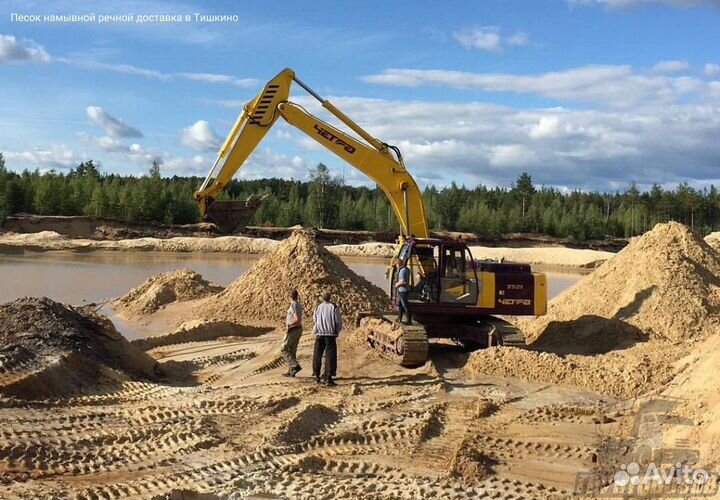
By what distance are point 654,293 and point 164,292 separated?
13.5m

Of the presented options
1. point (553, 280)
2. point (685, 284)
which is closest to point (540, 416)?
point (685, 284)

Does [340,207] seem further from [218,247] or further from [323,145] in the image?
[323,145]

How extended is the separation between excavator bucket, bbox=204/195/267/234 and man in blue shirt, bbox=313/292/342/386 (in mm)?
4876

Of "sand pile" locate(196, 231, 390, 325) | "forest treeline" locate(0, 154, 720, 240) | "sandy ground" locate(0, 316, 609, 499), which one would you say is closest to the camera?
"sandy ground" locate(0, 316, 609, 499)

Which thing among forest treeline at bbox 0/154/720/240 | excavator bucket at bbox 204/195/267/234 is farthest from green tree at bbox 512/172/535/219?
excavator bucket at bbox 204/195/267/234

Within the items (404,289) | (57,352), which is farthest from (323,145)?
(57,352)

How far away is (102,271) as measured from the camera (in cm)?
3412

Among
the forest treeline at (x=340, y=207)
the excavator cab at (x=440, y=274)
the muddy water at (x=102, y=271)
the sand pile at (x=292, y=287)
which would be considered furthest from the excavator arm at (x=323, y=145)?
the forest treeline at (x=340, y=207)

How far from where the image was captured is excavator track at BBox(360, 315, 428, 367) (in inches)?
479

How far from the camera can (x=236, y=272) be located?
37156 mm

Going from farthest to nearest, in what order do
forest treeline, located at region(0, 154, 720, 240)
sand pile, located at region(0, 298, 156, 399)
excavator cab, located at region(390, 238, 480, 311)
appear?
1. forest treeline, located at region(0, 154, 720, 240)
2. excavator cab, located at region(390, 238, 480, 311)
3. sand pile, located at region(0, 298, 156, 399)

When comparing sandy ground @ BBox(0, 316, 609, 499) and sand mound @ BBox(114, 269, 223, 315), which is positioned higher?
sand mound @ BBox(114, 269, 223, 315)

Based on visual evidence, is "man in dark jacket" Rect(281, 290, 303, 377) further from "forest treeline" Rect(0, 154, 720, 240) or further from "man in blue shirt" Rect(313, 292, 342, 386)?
"forest treeline" Rect(0, 154, 720, 240)

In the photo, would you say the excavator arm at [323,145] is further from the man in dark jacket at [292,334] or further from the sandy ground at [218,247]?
the sandy ground at [218,247]
